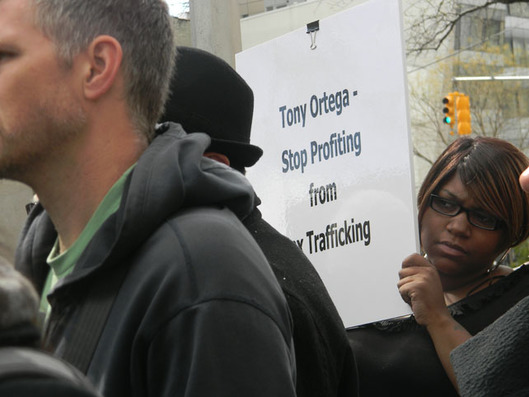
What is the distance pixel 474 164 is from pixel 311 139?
2.23 ft

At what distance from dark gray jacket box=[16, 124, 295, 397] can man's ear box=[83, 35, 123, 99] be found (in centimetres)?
18

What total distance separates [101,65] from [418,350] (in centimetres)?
152

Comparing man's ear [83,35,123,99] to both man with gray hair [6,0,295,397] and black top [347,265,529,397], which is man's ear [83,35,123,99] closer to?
man with gray hair [6,0,295,397]

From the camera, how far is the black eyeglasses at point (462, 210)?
10.5 feet

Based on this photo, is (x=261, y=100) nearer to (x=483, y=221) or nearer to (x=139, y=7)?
(x=483, y=221)

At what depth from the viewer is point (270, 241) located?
97.6 inches

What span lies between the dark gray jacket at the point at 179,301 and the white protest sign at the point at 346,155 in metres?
1.49

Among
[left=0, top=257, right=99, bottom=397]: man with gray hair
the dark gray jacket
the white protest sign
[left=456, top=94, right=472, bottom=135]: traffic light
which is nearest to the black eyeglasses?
the white protest sign

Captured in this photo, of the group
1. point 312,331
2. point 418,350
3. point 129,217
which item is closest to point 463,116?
point 418,350

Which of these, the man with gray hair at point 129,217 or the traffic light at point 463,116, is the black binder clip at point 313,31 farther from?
the traffic light at point 463,116

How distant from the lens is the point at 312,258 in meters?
3.63

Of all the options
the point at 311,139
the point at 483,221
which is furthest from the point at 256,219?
the point at 311,139

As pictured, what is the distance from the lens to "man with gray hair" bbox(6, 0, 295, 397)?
1712 mm

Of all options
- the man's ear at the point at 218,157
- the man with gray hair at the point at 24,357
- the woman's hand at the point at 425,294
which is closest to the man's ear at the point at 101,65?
the man's ear at the point at 218,157
